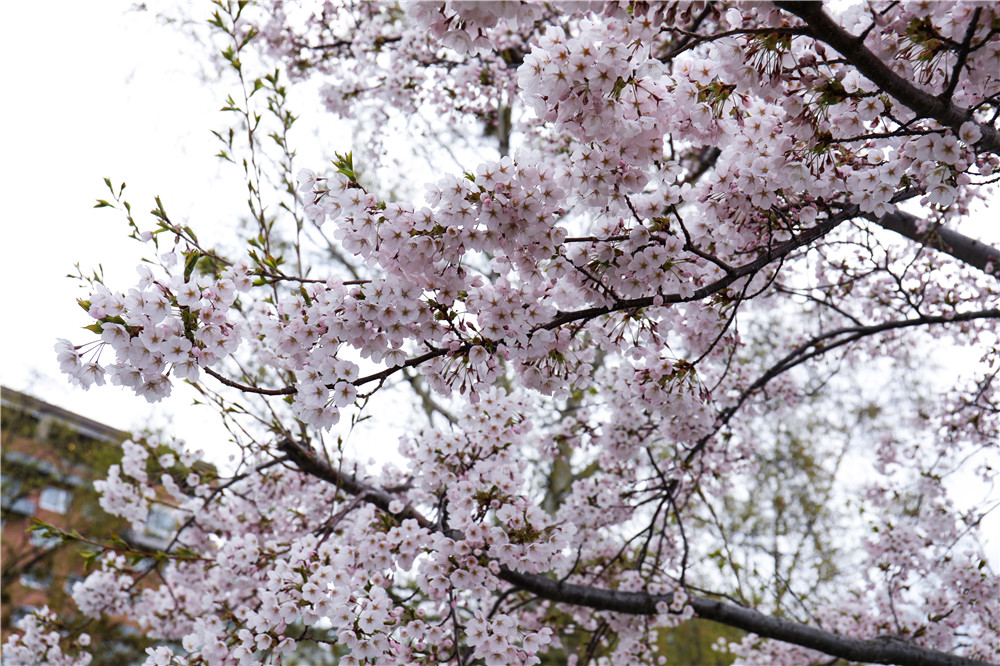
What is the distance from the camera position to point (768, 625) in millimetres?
3930

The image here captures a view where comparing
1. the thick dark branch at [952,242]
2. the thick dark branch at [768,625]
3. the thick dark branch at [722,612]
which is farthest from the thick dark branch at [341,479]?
the thick dark branch at [952,242]

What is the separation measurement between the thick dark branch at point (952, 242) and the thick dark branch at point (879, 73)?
2.26 meters

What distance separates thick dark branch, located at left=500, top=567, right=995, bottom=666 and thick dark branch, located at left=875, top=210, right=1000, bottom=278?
227cm

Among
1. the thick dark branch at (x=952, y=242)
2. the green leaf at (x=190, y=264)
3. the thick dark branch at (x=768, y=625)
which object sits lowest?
the thick dark branch at (x=768, y=625)

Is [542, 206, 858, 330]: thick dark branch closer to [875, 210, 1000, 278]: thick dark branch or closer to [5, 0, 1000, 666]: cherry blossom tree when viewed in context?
[5, 0, 1000, 666]: cherry blossom tree

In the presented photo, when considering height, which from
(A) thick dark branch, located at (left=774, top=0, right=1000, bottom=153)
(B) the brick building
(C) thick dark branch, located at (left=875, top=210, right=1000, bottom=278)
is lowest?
(A) thick dark branch, located at (left=774, top=0, right=1000, bottom=153)

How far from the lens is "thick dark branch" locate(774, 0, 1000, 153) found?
161cm

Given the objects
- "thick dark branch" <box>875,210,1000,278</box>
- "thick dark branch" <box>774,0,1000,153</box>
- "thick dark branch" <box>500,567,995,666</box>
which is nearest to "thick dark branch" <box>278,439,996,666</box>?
"thick dark branch" <box>500,567,995,666</box>

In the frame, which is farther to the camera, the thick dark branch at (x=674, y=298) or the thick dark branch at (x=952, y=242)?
the thick dark branch at (x=952, y=242)

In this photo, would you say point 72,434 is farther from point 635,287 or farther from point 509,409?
point 635,287

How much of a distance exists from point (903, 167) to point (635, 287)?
0.90 m

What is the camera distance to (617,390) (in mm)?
3918

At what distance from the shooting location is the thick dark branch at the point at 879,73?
161cm

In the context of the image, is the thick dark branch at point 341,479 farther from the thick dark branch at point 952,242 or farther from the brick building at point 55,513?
the brick building at point 55,513
